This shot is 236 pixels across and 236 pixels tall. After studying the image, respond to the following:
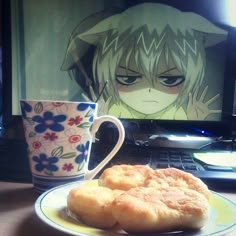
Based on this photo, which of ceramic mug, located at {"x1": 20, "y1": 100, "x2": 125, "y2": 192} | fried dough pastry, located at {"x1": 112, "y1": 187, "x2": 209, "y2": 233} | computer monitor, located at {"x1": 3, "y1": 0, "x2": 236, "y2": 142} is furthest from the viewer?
computer monitor, located at {"x1": 3, "y1": 0, "x2": 236, "y2": 142}

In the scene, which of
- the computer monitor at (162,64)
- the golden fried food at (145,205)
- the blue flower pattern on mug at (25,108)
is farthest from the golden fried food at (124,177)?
the computer monitor at (162,64)

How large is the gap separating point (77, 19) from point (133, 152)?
306 millimetres

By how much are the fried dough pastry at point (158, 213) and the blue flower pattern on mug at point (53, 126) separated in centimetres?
12

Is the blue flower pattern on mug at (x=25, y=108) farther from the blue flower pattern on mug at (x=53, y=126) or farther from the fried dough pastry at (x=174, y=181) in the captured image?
the fried dough pastry at (x=174, y=181)

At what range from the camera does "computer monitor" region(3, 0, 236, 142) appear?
65 centimetres

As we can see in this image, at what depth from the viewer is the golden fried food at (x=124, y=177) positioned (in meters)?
0.30

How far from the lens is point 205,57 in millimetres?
655

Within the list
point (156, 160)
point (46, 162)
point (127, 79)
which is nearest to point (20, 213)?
point (46, 162)

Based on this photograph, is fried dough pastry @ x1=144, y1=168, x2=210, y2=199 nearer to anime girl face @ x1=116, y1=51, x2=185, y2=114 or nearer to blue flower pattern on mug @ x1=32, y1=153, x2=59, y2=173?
blue flower pattern on mug @ x1=32, y1=153, x2=59, y2=173

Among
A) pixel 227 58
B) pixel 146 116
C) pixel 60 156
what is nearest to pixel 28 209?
pixel 60 156

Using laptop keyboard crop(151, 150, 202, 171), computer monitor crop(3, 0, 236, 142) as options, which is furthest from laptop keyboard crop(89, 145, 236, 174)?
computer monitor crop(3, 0, 236, 142)

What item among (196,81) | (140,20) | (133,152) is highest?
(140,20)

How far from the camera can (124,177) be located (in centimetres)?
31

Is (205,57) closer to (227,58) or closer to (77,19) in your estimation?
(227,58)
